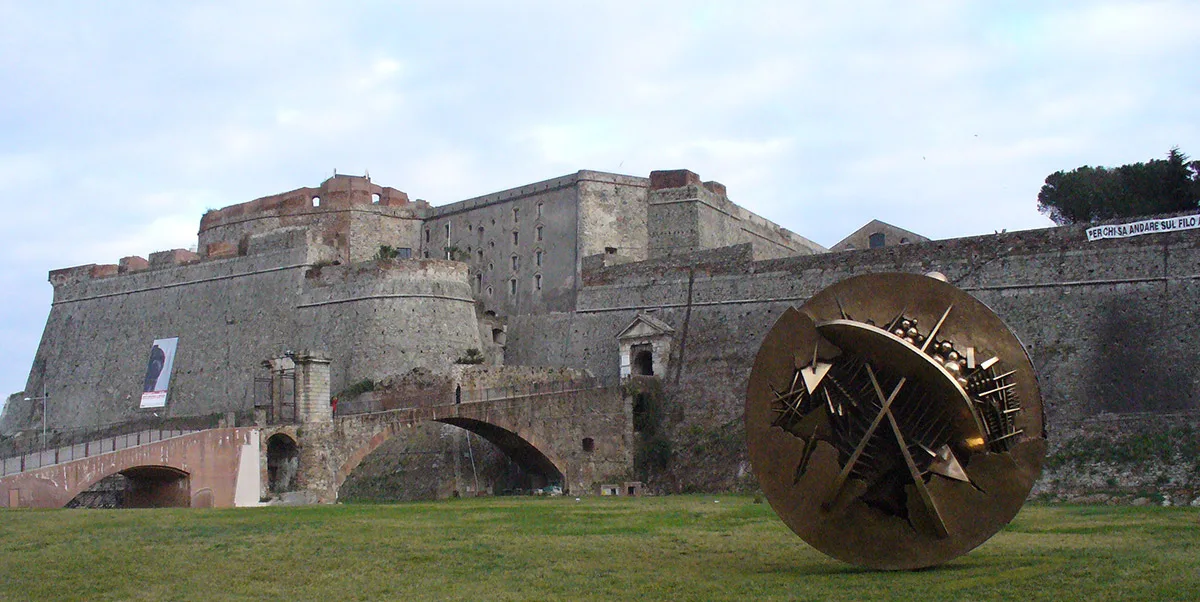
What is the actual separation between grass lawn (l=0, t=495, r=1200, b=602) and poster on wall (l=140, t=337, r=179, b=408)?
117ft

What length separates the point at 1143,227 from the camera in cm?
3978

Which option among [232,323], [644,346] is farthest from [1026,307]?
[232,323]

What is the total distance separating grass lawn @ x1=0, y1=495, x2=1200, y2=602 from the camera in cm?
1497

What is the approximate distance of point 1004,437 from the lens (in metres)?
15.4

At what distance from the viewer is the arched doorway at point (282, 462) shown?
1468 inches

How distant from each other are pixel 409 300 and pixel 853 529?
1614 inches

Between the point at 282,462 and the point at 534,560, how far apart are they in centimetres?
2106

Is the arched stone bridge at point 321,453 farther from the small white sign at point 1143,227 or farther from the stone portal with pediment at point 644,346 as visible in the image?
the small white sign at point 1143,227

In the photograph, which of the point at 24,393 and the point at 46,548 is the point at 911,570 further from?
the point at 24,393

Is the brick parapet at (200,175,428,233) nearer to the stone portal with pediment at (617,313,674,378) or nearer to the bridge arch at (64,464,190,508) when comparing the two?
the stone portal with pediment at (617,313,674,378)

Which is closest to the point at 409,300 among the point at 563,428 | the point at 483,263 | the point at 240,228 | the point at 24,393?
the point at 483,263

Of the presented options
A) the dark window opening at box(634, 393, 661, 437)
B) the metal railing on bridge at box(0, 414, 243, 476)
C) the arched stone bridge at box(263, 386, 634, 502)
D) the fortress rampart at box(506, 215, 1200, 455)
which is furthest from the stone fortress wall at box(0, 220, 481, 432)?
the dark window opening at box(634, 393, 661, 437)

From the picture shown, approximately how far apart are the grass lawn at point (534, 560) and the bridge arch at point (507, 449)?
471 inches

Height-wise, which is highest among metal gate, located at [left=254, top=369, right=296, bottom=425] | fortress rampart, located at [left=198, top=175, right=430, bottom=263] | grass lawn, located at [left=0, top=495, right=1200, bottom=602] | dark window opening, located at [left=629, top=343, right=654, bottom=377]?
fortress rampart, located at [left=198, top=175, right=430, bottom=263]
